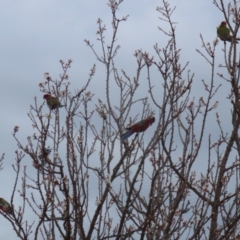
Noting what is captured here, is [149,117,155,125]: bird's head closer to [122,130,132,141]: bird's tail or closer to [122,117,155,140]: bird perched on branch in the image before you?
[122,117,155,140]: bird perched on branch

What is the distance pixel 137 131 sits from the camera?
6.79m

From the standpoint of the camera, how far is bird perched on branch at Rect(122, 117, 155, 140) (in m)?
6.95

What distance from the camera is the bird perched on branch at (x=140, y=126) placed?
274 inches

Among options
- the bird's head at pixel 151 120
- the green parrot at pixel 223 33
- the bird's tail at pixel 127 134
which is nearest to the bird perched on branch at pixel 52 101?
the bird's tail at pixel 127 134

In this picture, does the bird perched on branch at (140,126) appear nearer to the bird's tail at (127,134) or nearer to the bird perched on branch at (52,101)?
the bird's tail at (127,134)

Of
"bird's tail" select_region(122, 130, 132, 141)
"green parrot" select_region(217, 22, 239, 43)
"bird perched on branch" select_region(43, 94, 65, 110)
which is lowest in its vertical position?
"bird's tail" select_region(122, 130, 132, 141)

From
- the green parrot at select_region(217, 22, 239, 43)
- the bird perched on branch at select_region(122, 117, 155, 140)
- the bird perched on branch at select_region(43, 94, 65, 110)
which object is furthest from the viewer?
the green parrot at select_region(217, 22, 239, 43)

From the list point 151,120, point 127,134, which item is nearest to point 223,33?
point 151,120

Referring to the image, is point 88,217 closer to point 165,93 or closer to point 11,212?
point 11,212

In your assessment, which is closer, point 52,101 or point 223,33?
point 52,101

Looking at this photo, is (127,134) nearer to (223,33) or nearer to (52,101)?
(52,101)

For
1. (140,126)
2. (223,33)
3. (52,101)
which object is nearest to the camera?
(140,126)

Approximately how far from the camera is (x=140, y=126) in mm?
7008

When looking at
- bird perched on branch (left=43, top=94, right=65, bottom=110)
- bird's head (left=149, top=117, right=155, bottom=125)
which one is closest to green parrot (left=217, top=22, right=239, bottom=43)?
bird's head (left=149, top=117, right=155, bottom=125)
